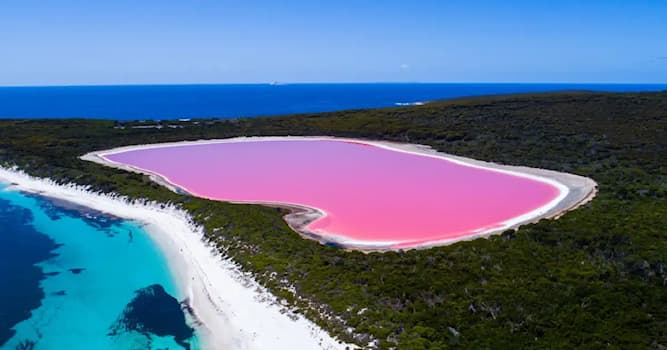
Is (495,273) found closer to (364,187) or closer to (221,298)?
(221,298)

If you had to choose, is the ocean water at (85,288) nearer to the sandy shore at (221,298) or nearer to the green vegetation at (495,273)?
the sandy shore at (221,298)

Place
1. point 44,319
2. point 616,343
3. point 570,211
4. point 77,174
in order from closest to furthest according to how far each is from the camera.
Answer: point 616,343
point 44,319
point 570,211
point 77,174

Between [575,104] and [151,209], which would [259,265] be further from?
[575,104]

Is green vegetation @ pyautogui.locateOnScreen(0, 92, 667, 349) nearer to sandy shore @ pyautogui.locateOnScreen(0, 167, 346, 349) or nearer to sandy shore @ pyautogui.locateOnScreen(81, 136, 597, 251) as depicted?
sandy shore @ pyautogui.locateOnScreen(0, 167, 346, 349)

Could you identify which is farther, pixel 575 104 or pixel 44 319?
pixel 575 104

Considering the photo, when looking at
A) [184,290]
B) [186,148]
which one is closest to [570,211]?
[184,290]

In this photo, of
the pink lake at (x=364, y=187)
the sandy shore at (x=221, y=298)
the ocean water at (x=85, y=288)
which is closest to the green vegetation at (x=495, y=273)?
the sandy shore at (x=221, y=298)
